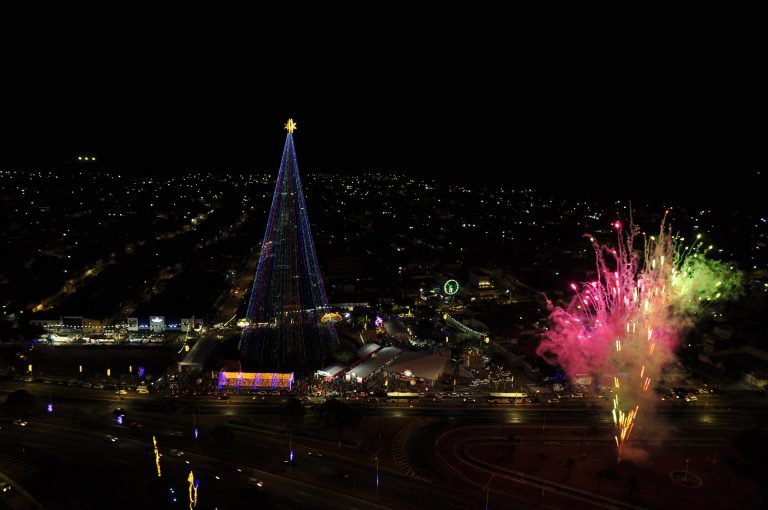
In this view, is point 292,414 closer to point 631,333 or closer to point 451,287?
point 631,333

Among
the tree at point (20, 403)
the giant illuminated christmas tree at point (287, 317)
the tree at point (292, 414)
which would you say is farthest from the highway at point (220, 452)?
the giant illuminated christmas tree at point (287, 317)

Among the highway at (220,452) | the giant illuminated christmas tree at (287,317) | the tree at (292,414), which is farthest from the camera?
the giant illuminated christmas tree at (287,317)

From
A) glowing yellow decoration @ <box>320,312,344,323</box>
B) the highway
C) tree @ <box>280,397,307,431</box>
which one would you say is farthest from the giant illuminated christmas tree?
tree @ <box>280,397,307,431</box>

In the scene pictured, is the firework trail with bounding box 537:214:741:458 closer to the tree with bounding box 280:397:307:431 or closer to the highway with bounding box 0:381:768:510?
the highway with bounding box 0:381:768:510

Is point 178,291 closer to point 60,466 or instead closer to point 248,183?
point 60,466

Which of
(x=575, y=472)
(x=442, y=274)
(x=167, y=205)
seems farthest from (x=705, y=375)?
(x=167, y=205)

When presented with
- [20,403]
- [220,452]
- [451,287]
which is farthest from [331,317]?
[20,403]

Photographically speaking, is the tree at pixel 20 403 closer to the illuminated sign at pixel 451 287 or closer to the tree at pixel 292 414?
the tree at pixel 292 414
